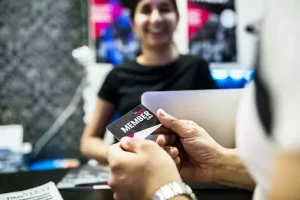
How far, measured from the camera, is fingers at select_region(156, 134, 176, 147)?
71 cm

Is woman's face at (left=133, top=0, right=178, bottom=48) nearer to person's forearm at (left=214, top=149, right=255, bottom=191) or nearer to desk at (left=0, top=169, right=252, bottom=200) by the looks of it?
A: desk at (left=0, top=169, right=252, bottom=200)

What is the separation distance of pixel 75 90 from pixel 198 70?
0.80 m

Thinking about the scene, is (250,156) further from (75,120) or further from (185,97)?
(75,120)

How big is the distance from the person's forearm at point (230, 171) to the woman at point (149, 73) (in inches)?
24.1

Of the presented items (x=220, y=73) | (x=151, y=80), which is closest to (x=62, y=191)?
(x=151, y=80)

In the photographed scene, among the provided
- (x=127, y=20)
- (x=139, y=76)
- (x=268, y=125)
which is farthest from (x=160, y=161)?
(x=127, y=20)

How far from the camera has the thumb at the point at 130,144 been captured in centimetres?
61

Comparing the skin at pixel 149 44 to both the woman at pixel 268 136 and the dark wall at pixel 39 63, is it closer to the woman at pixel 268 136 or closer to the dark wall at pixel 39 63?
the dark wall at pixel 39 63

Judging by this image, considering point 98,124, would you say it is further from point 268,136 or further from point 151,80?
point 268,136

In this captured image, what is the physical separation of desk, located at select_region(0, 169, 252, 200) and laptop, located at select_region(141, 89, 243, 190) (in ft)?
0.37

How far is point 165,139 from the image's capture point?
761 millimetres

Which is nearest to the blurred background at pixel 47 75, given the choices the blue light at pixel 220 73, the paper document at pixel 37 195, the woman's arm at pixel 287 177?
the blue light at pixel 220 73

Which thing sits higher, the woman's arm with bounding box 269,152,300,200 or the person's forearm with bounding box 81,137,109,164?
the woman's arm with bounding box 269,152,300,200

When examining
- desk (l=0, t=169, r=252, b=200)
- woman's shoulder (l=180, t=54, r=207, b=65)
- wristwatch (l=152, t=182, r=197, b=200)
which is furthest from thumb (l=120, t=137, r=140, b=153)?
woman's shoulder (l=180, t=54, r=207, b=65)
